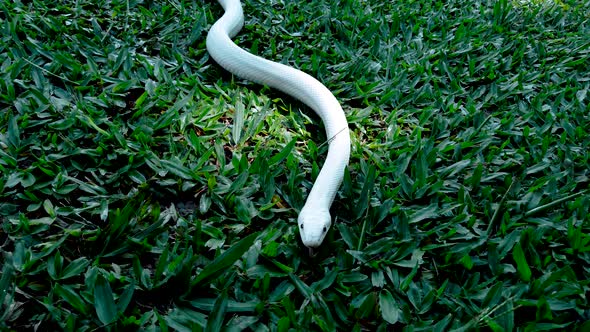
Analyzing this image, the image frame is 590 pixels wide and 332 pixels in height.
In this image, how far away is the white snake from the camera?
Answer: 187 centimetres

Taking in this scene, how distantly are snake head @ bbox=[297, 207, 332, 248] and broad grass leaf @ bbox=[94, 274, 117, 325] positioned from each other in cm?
70

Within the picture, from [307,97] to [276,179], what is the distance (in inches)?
24.9

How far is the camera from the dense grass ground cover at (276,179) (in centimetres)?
163

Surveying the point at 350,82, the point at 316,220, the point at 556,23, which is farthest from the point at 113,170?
the point at 556,23

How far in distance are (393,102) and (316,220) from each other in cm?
120

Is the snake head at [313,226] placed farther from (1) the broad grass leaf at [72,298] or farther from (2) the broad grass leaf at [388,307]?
(1) the broad grass leaf at [72,298]

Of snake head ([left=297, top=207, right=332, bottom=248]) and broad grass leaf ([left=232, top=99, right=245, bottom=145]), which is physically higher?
snake head ([left=297, top=207, right=332, bottom=248])

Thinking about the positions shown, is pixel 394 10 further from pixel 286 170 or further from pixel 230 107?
pixel 286 170

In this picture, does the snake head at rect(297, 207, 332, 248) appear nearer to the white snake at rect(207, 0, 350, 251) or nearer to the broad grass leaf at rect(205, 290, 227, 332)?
the white snake at rect(207, 0, 350, 251)

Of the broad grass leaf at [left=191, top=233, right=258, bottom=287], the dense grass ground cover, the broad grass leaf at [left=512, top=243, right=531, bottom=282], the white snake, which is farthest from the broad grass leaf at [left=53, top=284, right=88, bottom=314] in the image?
the broad grass leaf at [left=512, top=243, right=531, bottom=282]

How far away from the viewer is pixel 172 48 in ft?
9.82

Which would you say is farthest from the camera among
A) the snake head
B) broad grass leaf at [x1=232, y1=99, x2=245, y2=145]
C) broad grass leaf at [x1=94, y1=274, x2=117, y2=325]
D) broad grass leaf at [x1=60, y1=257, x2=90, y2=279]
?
broad grass leaf at [x1=232, y1=99, x2=245, y2=145]

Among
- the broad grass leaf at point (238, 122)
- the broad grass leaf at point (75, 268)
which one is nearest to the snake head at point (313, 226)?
the broad grass leaf at point (238, 122)

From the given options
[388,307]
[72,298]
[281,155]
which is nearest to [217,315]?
[72,298]
